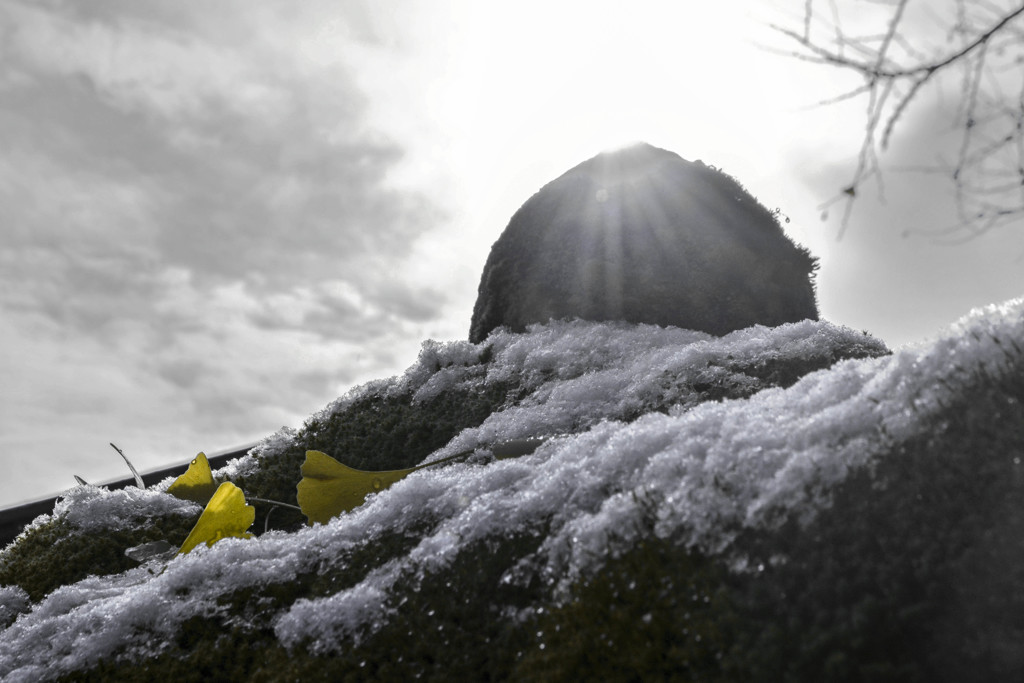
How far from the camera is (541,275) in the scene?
242 inches

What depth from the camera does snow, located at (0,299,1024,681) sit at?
80.2 inches

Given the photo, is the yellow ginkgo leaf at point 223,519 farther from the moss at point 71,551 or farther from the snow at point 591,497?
the moss at point 71,551

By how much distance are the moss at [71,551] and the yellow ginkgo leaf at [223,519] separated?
0.64m

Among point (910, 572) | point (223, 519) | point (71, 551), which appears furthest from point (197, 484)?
point (910, 572)

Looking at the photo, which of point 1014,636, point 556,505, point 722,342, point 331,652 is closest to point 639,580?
point 556,505

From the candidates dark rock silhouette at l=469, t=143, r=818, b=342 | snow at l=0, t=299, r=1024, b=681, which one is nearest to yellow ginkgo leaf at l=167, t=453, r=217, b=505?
snow at l=0, t=299, r=1024, b=681

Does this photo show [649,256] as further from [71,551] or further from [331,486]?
[71,551]

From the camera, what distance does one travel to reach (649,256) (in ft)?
19.3

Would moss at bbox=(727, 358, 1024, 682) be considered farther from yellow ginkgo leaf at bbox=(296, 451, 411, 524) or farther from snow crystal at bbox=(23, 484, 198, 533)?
snow crystal at bbox=(23, 484, 198, 533)

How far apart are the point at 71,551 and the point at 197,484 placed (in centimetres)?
93

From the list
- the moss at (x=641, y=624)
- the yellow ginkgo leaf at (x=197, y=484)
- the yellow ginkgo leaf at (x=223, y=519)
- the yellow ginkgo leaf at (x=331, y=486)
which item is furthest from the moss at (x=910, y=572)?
the yellow ginkgo leaf at (x=197, y=484)

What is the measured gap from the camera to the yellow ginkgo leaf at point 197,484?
16.2ft

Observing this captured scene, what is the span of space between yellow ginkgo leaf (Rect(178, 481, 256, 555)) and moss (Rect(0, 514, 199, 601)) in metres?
0.64

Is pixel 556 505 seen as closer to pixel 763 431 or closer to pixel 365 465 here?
pixel 763 431
